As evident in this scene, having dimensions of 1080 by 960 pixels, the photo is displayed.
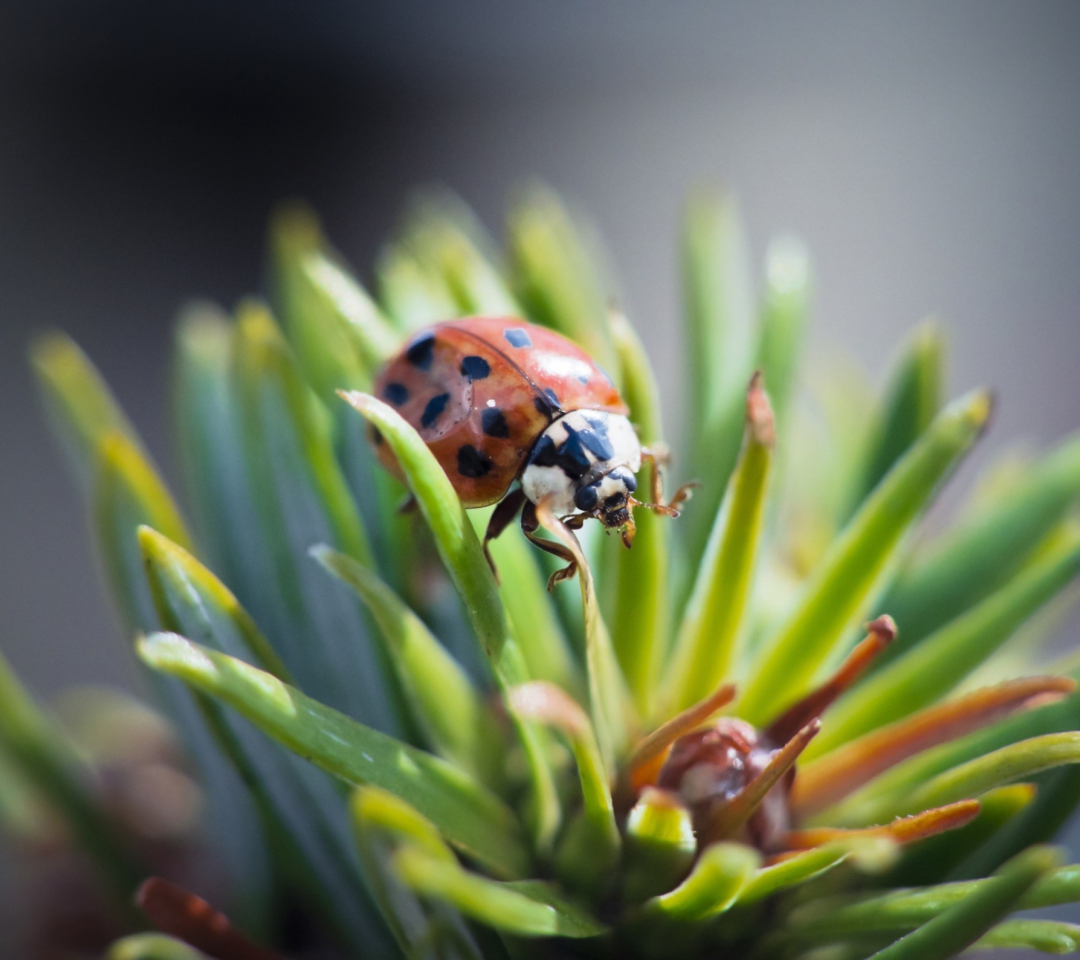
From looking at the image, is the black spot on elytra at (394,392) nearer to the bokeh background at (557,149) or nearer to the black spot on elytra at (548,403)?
the black spot on elytra at (548,403)

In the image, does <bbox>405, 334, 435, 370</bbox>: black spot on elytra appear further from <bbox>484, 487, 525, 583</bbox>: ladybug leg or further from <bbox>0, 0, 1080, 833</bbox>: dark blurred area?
<bbox>0, 0, 1080, 833</bbox>: dark blurred area

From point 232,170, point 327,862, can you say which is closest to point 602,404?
point 327,862

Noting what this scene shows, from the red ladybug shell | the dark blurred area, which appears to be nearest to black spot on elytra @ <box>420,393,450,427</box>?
the red ladybug shell

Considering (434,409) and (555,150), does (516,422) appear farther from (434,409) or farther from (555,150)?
(555,150)

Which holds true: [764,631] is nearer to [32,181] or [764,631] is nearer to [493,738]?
[493,738]

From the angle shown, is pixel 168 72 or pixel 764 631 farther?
pixel 168 72

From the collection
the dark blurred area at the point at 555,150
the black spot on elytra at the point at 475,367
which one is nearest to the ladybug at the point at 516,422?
the black spot on elytra at the point at 475,367
